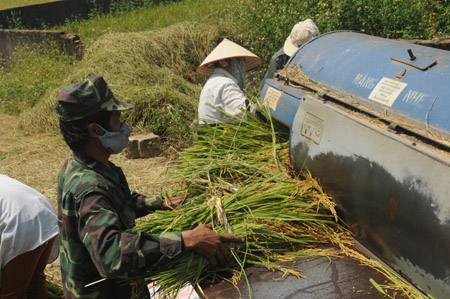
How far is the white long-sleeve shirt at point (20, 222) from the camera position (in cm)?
283

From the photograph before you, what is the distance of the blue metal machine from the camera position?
1.75 m

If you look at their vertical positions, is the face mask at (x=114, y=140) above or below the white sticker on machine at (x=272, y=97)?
above

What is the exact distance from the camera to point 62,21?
12453mm

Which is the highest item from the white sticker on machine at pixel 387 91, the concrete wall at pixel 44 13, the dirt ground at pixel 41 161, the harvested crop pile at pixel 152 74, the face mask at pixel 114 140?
the white sticker on machine at pixel 387 91

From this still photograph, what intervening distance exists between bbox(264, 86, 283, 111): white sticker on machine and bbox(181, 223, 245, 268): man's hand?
1.33 metres

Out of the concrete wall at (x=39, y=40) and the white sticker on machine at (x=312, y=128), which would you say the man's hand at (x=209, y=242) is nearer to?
the white sticker on machine at (x=312, y=128)

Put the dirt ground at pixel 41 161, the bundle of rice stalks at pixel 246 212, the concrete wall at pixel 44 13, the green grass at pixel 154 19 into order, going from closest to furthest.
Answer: the bundle of rice stalks at pixel 246 212
the dirt ground at pixel 41 161
the green grass at pixel 154 19
the concrete wall at pixel 44 13

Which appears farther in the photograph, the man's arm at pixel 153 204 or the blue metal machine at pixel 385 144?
the man's arm at pixel 153 204

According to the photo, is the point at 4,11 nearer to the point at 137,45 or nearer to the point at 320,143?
the point at 137,45

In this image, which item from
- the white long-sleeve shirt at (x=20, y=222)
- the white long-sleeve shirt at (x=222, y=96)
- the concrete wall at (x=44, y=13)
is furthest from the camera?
the concrete wall at (x=44, y=13)

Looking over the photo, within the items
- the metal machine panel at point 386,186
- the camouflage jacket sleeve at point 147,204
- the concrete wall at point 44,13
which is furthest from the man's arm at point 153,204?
the concrete wall at point 44,13

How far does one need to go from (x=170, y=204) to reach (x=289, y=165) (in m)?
0.83

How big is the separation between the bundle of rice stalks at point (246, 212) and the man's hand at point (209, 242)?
0.15 feet

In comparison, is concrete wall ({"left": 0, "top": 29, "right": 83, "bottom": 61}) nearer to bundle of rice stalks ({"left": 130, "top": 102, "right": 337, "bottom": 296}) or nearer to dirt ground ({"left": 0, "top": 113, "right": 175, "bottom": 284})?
dirt ground ({"left": 0, "top": 113, "right": 175, "bottom": 284})
